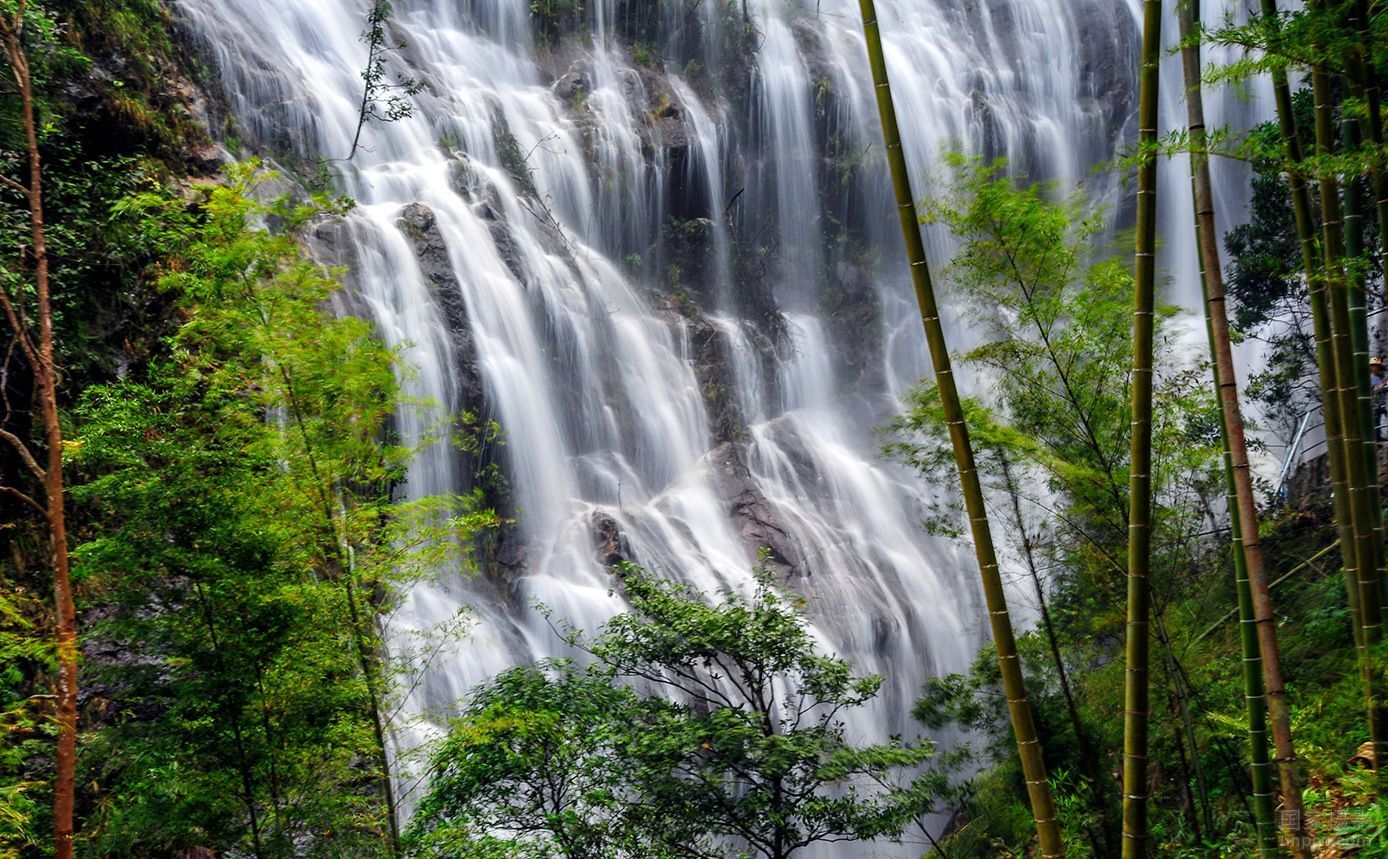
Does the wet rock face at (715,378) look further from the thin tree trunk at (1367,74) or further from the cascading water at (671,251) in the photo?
the thin tree trunk at (1367,74)

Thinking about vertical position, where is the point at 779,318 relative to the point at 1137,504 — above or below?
above

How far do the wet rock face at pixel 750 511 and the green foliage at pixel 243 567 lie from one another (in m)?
9.38

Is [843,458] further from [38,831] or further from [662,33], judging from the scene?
[38,831]

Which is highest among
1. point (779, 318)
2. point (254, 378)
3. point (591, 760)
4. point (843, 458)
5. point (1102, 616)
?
point (779, 318)

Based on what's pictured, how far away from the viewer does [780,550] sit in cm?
1516

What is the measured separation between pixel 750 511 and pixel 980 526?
12.9 metres

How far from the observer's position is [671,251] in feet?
66.7

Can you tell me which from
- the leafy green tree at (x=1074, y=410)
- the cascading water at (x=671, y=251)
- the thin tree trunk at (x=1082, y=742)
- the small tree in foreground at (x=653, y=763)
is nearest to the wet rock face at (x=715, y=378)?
the cascading water at (x=671, y=251)

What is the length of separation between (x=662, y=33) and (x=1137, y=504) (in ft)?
72.9

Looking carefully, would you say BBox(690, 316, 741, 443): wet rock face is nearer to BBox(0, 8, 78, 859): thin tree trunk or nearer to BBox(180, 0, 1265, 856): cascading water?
BBox(180, 0, 1265, 856): cascading water

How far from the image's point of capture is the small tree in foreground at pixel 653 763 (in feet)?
18.8

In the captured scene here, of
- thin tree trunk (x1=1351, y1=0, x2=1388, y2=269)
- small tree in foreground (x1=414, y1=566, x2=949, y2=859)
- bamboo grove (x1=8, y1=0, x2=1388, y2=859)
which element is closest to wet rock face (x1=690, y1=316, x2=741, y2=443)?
bamboo grove (x1=8, y1=0, x2=1388, y2=859)

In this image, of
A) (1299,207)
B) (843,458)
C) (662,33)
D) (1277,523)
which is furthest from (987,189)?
(662,33)

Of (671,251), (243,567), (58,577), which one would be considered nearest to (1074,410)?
(243,567)
